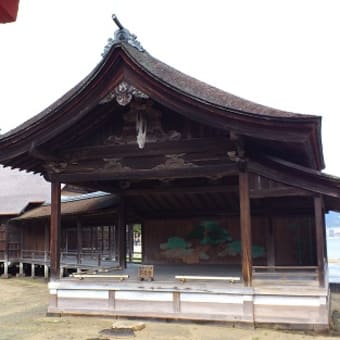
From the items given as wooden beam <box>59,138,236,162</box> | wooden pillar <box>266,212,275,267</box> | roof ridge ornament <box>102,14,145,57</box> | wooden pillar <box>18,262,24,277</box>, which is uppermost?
Answer: roof ridge ornament <box>102,14,145,57</box>

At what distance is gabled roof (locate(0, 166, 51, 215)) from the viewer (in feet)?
92.8

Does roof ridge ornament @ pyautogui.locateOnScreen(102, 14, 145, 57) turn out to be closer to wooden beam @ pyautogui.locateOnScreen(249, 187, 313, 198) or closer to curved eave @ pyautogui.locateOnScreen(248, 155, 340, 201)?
curved eave @ pyautogui.locateOnScreen(248, 155, 340, 201)

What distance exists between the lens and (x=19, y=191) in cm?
3216

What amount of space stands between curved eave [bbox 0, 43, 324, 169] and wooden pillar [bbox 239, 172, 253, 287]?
126cm

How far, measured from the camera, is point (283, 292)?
915 centimetres

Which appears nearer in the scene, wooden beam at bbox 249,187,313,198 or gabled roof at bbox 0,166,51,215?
wooden beam at bbox 249,187,313,198

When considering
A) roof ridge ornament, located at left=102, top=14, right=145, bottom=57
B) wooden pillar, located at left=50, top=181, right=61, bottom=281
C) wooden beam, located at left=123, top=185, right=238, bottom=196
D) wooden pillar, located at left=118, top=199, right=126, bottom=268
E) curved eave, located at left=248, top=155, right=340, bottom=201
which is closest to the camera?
curved eave, located at left=248, top=155, right=340, bottom=201

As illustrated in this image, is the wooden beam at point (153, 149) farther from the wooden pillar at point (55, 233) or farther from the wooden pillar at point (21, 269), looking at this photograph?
the wooden pillar at point (21, 269)

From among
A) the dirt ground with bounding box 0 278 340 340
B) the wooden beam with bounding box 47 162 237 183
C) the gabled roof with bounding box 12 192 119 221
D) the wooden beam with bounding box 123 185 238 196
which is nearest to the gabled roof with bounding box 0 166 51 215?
the gabled roof with bounding box 12 192 119 221

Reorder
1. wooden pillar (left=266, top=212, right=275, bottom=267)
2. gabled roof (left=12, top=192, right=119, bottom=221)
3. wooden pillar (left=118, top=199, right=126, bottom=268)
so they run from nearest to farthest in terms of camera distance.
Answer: wooden pillar (left=266, top=212, right=275, bottom=267), wooden pillar (left=118, top=199, right=126, bottom=268), gabled roof (left=12, top=192, right=119, bottom=221)

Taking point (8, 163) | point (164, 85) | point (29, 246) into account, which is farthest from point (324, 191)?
point (29, 246)

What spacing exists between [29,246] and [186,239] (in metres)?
14.9

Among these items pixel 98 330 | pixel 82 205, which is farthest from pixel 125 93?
pixel 82 205

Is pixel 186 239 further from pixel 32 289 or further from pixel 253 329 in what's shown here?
pixel 32 289
